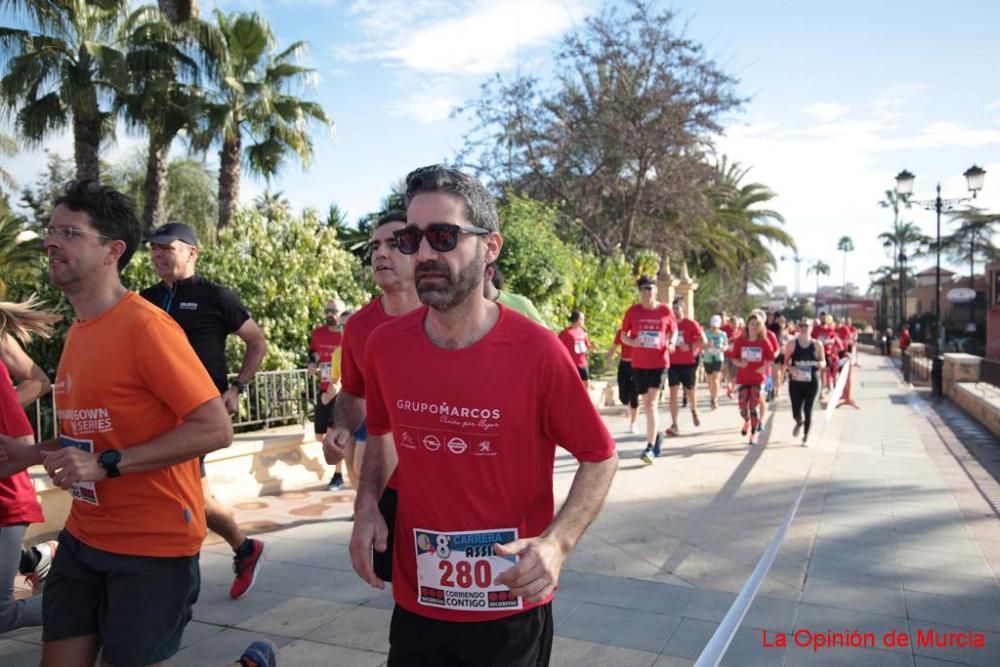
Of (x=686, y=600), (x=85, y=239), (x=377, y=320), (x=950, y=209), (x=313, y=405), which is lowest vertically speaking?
(x=686, y=600)

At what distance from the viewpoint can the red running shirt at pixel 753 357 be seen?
11.1 metres

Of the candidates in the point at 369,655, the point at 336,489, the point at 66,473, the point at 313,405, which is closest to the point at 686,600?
the point at 369,655

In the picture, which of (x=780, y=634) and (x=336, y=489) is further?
(x=336, y=489)

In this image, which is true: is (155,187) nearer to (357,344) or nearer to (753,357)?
(753,357)

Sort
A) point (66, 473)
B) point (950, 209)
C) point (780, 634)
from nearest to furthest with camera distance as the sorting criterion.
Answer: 1. point (66, 473)
2. point (780, 634)
3. point (950, 209)

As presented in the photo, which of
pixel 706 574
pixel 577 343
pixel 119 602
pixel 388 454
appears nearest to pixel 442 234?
pixel 388 454

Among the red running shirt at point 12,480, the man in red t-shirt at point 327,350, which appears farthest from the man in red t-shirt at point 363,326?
the man in red t-shirt at point 327,350

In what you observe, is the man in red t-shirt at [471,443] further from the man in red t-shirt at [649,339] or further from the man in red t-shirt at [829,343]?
the man in red t-shirt at [829,343]

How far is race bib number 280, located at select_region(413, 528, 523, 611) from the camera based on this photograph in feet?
6.97

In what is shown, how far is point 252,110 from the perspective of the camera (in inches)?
669

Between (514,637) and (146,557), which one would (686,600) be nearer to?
(514,637)

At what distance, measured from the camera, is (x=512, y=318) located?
224cm

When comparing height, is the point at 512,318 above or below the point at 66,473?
above

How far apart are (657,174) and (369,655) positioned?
22.6m
